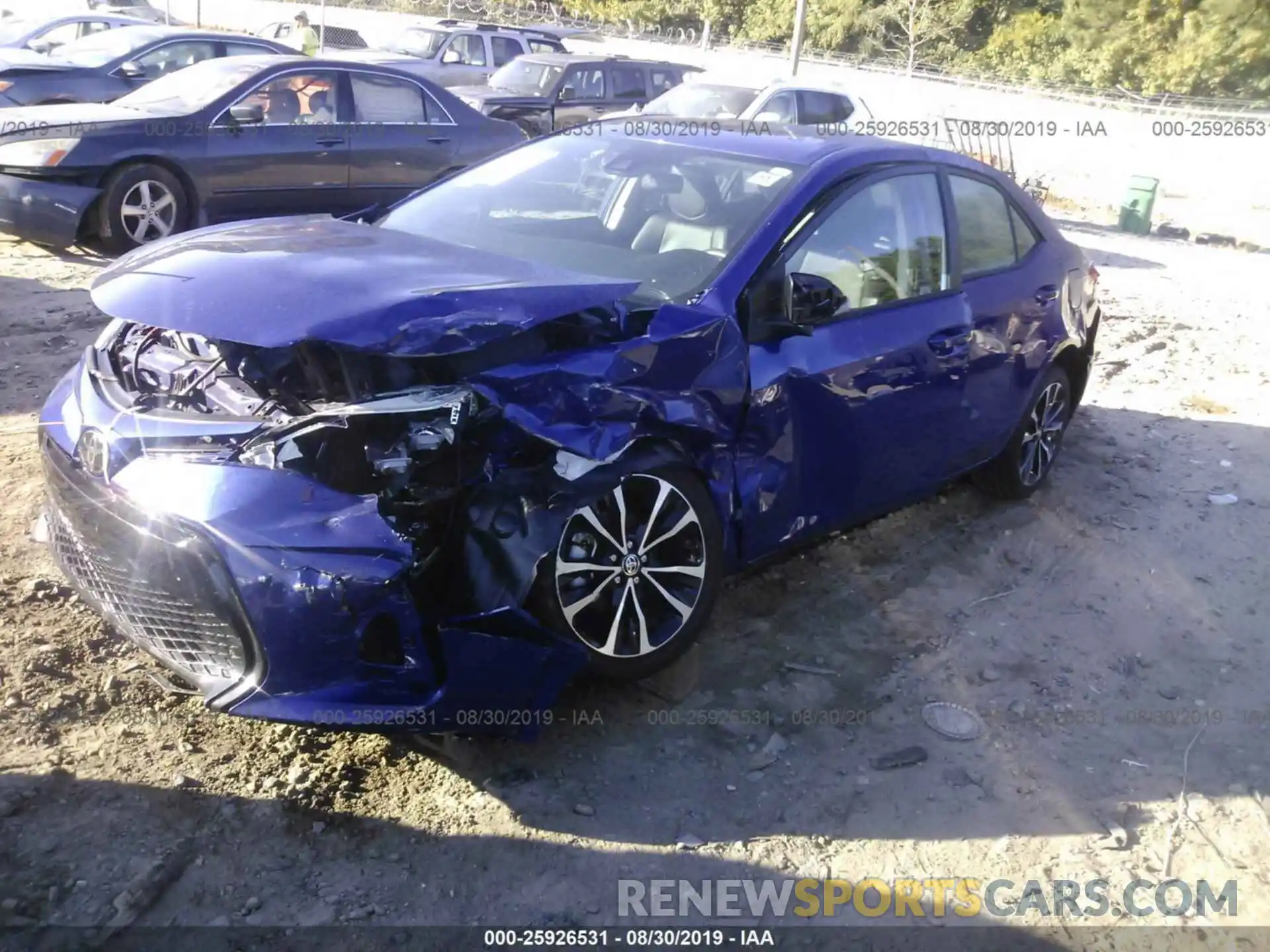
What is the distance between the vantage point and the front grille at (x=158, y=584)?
9.29 ft

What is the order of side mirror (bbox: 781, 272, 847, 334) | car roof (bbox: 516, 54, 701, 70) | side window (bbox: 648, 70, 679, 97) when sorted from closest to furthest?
side mirror (bbox: 781, 272, 847, 334), car roof (bbox: 516, 54, 701, 70), side window (bbox: 648, 70, 679, 97)

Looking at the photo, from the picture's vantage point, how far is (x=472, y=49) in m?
18.8

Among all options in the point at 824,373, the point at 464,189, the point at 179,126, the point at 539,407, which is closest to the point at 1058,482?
the point at 824,373

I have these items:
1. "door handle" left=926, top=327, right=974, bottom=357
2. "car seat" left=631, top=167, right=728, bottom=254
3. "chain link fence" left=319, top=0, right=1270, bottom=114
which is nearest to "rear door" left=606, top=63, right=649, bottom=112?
"door handle" left=926, top=327, right=974, bottom=357

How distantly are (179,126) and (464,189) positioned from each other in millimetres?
4991

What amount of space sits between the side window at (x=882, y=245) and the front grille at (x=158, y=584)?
2134mm

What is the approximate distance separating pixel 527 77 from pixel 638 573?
13.8 meters

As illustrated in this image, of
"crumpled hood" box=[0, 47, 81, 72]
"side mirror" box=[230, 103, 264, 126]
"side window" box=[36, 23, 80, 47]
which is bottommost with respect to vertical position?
"side mirror" box=[230, 103, 264, 126]

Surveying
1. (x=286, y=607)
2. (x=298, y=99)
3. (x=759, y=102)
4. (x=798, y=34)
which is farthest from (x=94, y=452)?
(x=798, y=34)

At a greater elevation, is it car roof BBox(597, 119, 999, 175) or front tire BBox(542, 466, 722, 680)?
car roof BBox(597, 119, 999, 175)

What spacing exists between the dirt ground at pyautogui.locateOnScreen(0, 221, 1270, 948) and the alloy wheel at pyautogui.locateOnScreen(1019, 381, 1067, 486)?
17.9 inches

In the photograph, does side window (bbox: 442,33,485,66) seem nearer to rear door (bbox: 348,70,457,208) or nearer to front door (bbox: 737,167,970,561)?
rear door (bbox: 348,70,457,208)

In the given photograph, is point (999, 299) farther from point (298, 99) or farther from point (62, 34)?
point (62, 34)

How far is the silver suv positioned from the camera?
18328 millimetres
